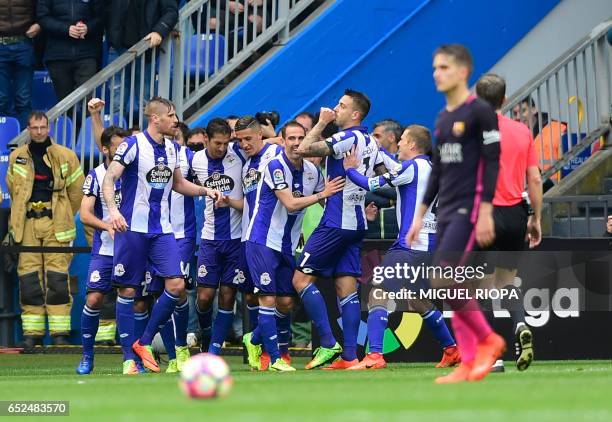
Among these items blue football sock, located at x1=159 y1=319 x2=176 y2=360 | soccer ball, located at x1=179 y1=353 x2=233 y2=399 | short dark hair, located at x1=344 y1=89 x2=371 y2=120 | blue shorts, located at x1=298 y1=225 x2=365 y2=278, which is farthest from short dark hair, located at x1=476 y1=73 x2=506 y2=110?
soccer ball, located at x1=179 y1=353 x2=233 y2=399

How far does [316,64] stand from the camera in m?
18.2

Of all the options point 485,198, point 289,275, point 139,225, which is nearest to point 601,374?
point 485,198

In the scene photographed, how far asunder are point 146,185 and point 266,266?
1.35 meters

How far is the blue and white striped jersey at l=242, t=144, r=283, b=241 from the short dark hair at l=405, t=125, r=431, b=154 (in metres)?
1.30

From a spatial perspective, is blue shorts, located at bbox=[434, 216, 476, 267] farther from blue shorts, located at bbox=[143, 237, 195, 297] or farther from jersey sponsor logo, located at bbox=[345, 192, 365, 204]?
blue shorts, located at bbox=[143, 237, 195, 297]

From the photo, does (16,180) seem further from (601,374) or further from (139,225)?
(601,374)

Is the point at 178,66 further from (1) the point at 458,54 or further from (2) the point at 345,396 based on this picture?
(2) the point at 345,396

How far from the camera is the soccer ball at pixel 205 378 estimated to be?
26.3 ft

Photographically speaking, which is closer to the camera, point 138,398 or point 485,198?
point 138,398

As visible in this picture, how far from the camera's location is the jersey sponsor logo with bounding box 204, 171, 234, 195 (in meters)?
Result: 14.3

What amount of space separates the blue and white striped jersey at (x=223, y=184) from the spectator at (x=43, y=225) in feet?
10.9

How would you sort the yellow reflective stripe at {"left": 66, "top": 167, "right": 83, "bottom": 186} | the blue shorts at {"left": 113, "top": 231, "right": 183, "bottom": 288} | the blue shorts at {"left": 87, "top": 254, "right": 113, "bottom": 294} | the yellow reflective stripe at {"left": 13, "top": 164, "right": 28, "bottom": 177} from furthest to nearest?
1. the yellow reflective stripe at {"left": 66, "top": 167, "right": 83, "bottom": 186}
2. the yellow reflective stripe at {"left": 13, "top": 164, "right": 28, "bottom": 177}
3. the blue shorts at {"left": 87, "top": 254, "right": 113, "bottom": 294}
4. the blue shorts at {"left": 113, "top": 231, "right": 183, "bottom": 288}

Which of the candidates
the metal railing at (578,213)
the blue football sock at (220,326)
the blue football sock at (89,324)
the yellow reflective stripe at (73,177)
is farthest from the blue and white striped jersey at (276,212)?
the yellow reflective stripe at (73,177)

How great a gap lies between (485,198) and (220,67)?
9.34 metres
